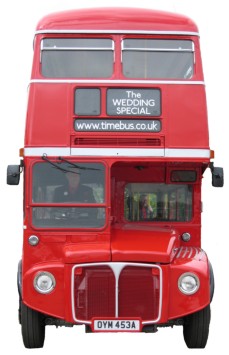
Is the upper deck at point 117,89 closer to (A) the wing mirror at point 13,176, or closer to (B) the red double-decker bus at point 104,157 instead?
(B) the red double-decker bus at point 104,157

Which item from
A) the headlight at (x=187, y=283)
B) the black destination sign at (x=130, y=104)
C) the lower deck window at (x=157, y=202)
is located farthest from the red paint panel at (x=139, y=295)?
the black destination sign at (x=130, y=104)

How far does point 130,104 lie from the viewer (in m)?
11.3

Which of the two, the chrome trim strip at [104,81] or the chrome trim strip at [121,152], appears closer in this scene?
the chrome trim strip at [121,152]

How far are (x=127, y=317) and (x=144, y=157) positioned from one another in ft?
7.11

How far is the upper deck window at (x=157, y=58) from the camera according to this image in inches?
449

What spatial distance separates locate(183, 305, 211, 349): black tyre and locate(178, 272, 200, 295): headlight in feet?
1.76

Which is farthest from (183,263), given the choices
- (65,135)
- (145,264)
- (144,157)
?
(65,135)

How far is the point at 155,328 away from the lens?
34.7ft

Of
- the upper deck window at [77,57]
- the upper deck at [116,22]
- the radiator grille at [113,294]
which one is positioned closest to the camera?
the radiator grille at [113,294]

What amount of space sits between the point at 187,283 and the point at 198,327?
787 millimetres

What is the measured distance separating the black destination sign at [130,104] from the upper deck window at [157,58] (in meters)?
0.27

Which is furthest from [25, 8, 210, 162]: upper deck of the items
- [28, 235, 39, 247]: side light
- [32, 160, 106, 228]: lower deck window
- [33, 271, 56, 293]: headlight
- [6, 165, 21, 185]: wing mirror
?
[33, 271, 56, 293]: headlight

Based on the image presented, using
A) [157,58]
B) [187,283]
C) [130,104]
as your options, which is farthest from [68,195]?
[157,58]

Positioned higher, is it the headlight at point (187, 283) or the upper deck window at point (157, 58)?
the upper deck window at point (157, 58)
